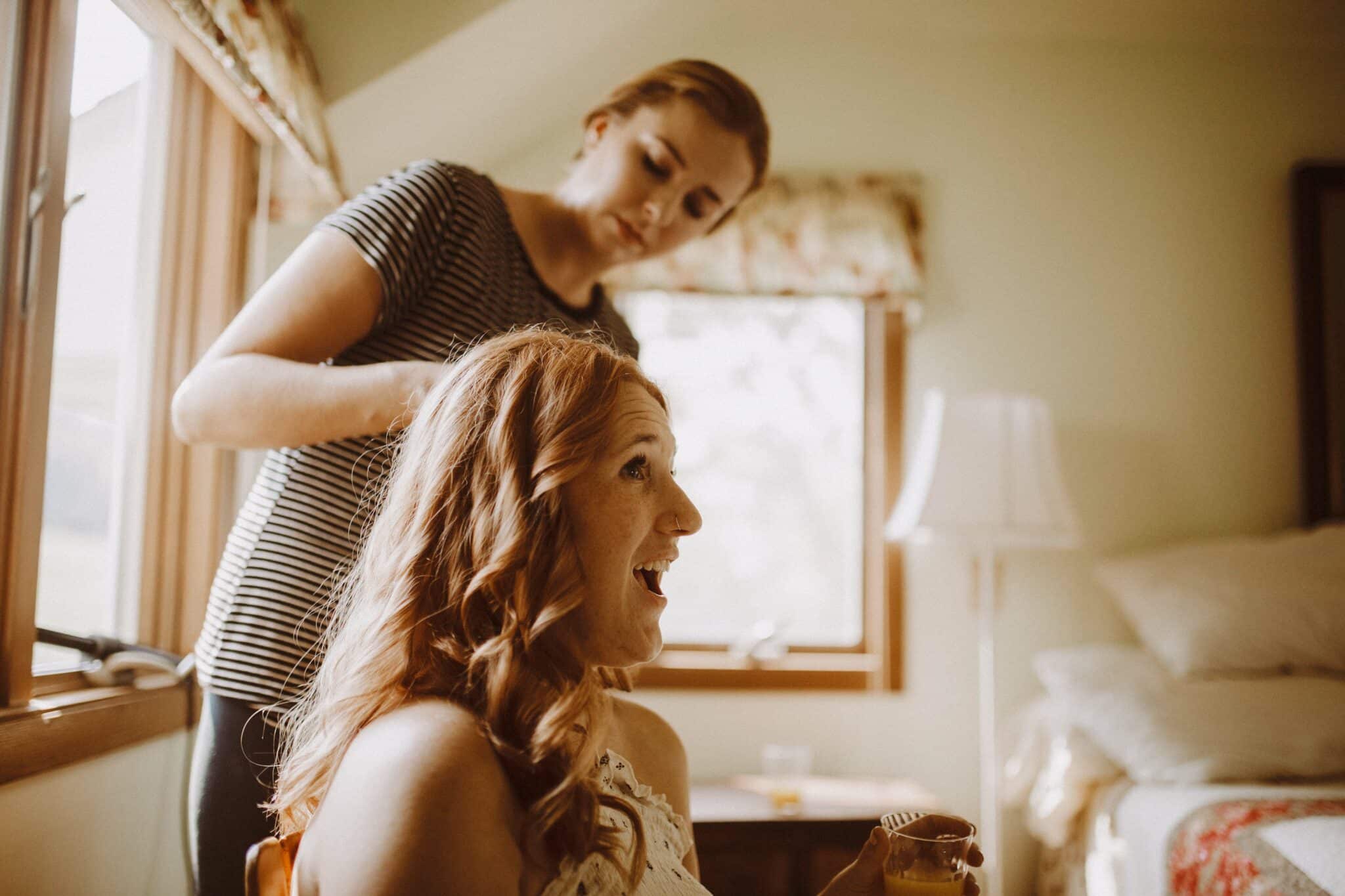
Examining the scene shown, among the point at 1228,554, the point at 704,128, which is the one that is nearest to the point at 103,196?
the point at 704,128

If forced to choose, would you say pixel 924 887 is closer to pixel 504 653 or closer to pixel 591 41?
pixel 504 653

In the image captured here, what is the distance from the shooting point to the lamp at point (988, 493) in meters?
2.40

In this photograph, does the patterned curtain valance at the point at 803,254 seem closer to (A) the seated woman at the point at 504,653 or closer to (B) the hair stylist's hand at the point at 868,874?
(A) the seated woman at the point at 504,653

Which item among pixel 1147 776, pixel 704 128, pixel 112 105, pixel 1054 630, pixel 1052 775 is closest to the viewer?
pixel 704 128

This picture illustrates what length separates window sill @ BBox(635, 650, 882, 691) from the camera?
273cm

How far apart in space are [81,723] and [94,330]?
2.45 ft

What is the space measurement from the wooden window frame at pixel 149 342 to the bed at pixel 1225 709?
6.01 feet

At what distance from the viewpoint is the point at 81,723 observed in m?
1.38

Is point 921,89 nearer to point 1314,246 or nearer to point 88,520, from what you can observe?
point 1314,246

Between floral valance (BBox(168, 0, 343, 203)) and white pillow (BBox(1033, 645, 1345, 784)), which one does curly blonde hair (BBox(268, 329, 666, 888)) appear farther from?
white pillow (BBox(1033, 645, 1345, 784))

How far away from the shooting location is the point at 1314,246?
290 cm

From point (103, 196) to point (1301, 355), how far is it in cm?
310

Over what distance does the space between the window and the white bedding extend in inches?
32.4

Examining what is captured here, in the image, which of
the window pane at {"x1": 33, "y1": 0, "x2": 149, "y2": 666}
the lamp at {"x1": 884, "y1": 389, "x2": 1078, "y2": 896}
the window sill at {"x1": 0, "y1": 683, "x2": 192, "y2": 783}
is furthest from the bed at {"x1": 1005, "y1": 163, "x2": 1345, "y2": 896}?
the window pane at {"x1": 33, "y1": 0, "x2": 149, "y2": 666}
